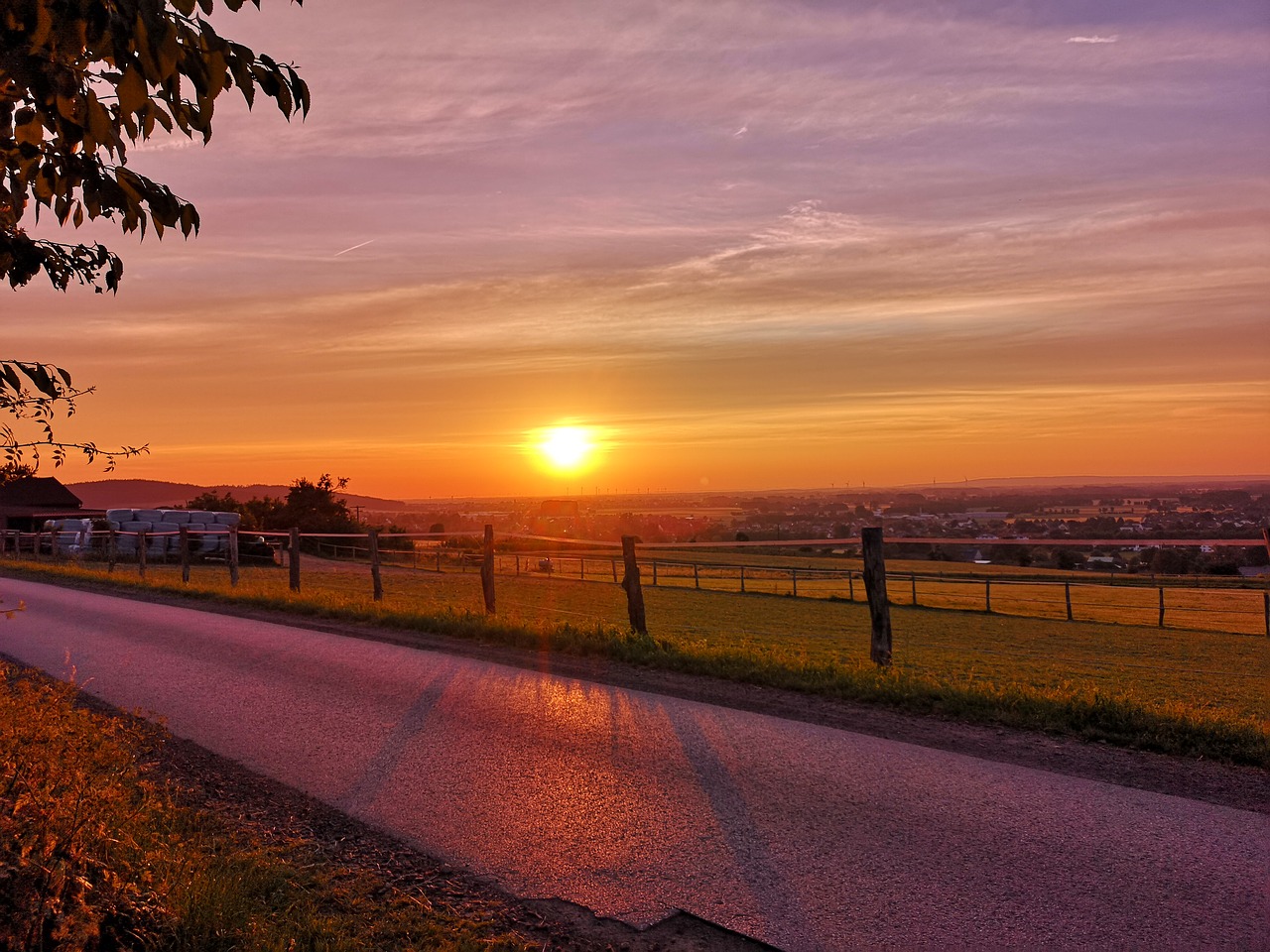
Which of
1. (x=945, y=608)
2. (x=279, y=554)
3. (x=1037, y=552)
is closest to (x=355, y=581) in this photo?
(x=279, y=554)

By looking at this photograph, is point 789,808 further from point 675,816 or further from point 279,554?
point 279,554

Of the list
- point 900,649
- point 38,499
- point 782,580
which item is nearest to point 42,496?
point 38,499

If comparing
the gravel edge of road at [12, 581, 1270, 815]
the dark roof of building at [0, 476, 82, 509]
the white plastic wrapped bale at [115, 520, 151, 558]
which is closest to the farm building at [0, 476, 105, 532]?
the dark roof of building at [0, 476, 82, 509]

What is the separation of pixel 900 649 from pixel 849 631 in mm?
7235

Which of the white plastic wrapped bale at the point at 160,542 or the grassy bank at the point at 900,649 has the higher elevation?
the white plastic wrapped bale at the point at 160,542

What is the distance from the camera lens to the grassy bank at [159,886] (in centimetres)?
371

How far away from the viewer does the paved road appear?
4.18 metres

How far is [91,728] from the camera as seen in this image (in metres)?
6.65

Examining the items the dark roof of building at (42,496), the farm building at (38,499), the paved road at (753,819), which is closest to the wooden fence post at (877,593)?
the paved road at (753,819)

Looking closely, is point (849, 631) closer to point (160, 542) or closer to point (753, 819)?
point (160, 542)

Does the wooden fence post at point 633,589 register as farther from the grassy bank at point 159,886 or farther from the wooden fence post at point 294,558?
the wooden fence post at point 294,558

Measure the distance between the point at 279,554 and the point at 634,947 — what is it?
4604cm

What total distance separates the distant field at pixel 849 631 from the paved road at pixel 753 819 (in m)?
3.11

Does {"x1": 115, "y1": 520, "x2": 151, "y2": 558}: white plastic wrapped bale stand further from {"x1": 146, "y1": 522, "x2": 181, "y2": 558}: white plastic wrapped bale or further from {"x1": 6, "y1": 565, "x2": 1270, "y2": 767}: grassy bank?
{"x1": 6, "y1": 565, "x2": 1270, "y2": 767}: grassy bank
